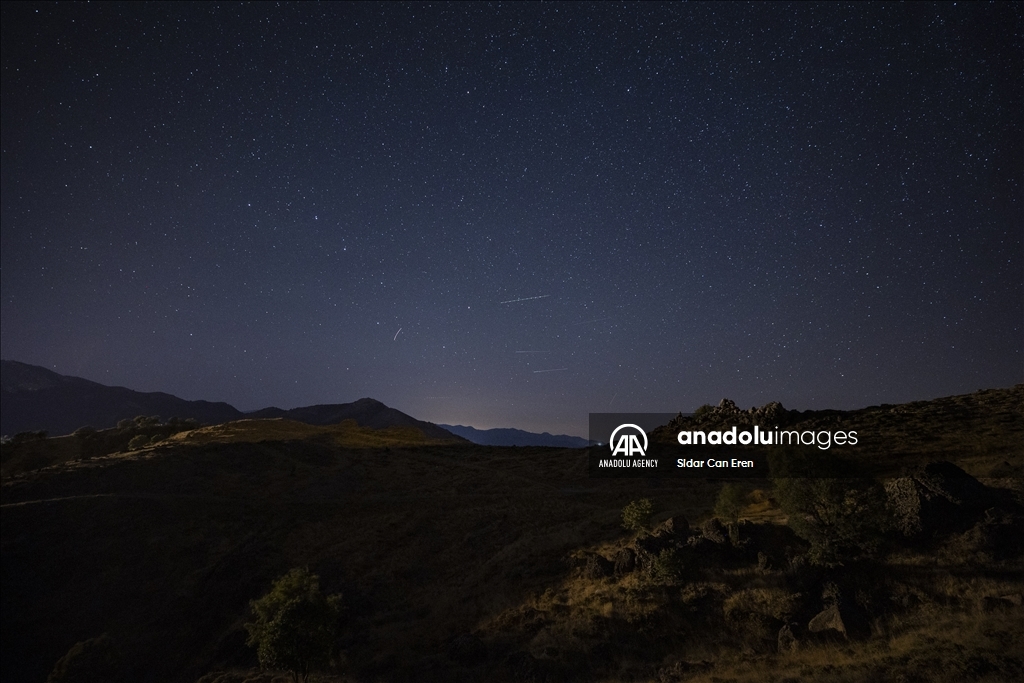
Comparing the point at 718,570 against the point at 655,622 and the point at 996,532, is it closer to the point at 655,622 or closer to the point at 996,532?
the point at 655,622

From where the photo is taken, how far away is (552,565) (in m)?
27.5

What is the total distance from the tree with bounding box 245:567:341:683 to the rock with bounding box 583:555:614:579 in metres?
13.9

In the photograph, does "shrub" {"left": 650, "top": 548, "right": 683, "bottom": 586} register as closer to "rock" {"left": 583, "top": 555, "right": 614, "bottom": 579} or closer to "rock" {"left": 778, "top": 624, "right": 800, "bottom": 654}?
"rock" {"left": 583, "top": 555, "right": 614, "bottom": 579}

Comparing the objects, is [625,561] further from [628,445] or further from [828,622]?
[628,445]

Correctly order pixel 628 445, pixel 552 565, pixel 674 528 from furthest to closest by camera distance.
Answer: pixel 628 445 < pixel 552 565 < pixel 674 528

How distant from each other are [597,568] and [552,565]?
131 inches

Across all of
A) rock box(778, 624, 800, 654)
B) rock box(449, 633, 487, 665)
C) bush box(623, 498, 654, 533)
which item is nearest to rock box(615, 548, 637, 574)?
bush box(623, 498, 654, 533)

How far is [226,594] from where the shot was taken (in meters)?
30.7

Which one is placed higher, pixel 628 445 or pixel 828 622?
pixel 628 445

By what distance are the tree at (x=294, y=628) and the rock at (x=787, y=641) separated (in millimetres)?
19449

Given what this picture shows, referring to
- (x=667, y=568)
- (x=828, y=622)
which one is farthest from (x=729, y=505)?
(x=828, y=622)

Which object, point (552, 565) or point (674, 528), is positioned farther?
point (552, 565)

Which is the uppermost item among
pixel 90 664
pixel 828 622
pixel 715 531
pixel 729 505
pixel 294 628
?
pixel 729 505

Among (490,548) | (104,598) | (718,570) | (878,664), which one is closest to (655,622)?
(718,570)
